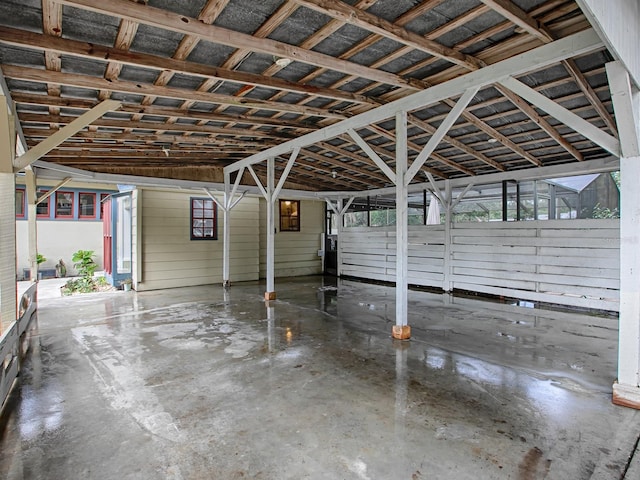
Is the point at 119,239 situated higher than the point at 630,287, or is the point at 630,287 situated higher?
the point at 119,239

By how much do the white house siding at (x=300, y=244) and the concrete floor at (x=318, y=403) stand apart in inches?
219

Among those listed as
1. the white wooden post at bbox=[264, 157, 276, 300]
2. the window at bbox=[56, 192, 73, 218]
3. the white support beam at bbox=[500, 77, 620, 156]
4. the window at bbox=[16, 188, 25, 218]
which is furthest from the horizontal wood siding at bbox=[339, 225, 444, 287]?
the window at bbox=[16, 188, 25, 218]

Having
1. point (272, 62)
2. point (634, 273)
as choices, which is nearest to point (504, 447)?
point (634, 273)

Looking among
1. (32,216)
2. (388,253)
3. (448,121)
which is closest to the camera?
(448,121)

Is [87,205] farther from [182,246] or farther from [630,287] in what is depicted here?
[630,287]

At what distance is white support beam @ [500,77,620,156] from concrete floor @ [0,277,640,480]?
2184 millimetres

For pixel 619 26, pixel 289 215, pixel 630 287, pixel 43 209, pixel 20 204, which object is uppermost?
pixel 619 26

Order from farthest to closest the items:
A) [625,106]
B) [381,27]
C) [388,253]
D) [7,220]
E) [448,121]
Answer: [388,253]
[448,121]
[7,220]
[381,27]
[625,106]

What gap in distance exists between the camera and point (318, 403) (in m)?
2.91

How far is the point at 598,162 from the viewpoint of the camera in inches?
247

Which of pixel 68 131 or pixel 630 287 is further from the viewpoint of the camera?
pixel 68 131

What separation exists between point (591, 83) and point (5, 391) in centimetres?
647

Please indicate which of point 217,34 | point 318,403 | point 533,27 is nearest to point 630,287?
point 533,27

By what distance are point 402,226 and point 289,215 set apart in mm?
7153
